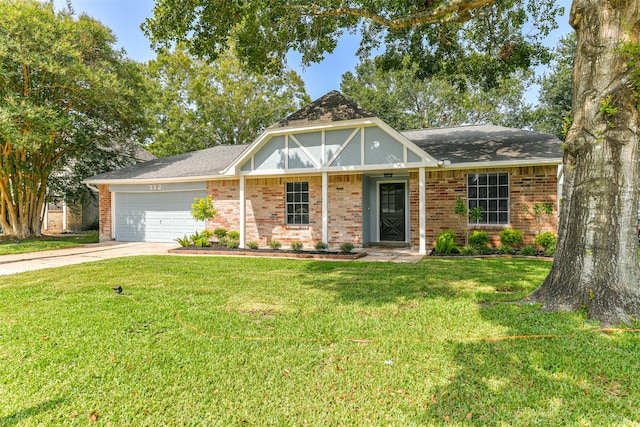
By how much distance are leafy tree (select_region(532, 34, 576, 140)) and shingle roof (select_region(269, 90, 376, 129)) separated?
64.1 ft

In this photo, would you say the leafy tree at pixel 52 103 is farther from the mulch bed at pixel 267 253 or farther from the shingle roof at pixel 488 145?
the shingle roof at pixel 488 145

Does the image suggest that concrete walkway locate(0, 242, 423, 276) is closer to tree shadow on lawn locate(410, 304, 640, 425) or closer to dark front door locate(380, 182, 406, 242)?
dark front door locate(380, 182, 406, 242)

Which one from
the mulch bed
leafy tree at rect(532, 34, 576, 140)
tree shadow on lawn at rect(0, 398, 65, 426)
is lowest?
tree shadow on lawn at rect(0, 398, 65, 426)

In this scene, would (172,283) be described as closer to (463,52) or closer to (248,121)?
(463,52)

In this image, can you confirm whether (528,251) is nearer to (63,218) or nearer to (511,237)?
(511,237)

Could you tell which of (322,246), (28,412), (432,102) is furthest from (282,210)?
(432,102)

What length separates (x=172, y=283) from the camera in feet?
21.4

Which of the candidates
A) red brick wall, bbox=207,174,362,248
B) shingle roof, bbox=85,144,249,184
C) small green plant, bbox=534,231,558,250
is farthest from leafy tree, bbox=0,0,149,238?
small green plant, bbox=534,231,558,250

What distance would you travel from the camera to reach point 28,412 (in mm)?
2498

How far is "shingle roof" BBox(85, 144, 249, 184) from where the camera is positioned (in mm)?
14266

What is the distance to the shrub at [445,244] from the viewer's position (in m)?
10.2

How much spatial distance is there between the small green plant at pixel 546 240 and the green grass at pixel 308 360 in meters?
4.83

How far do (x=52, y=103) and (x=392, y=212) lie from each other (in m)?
13.8

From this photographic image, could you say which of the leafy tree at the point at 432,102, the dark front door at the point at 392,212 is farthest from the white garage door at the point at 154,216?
the leafy tree at the point at 432,102
